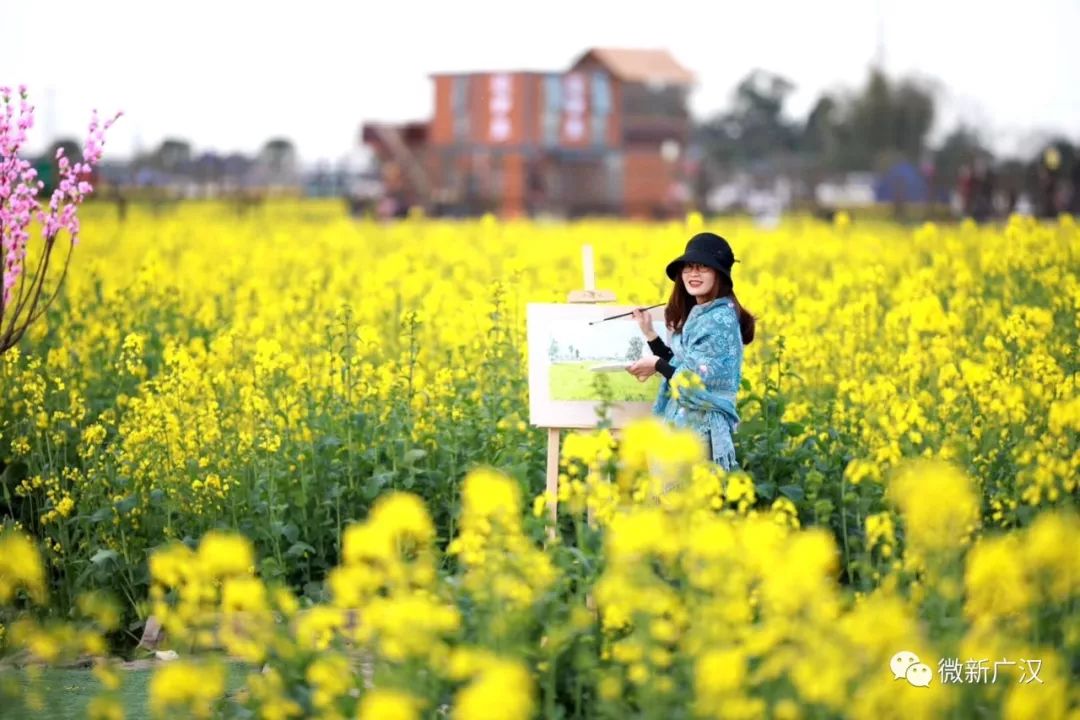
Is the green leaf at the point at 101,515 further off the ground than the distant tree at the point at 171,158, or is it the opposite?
the distant tree at the point at 171,158

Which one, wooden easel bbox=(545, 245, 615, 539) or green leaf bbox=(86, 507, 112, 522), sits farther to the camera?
green leaf bbox=(86, 507, 112, 522)

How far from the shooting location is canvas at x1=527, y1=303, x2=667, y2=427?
574 cm

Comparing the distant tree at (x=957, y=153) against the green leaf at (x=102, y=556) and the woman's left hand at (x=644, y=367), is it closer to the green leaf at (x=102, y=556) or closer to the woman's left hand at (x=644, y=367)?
the woman's left hand at (x=644, y=367)

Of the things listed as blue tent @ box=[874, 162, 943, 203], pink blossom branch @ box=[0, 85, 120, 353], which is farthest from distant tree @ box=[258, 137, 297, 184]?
pink blossom branch @ box=[0, 85, 120, 353]

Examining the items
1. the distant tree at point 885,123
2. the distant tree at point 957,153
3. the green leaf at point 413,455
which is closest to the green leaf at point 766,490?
the green leaf at point 413,455

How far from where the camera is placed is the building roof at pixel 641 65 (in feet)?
134

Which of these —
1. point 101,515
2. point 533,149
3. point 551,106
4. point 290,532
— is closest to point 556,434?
point 290,532

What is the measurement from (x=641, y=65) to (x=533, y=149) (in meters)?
6.52

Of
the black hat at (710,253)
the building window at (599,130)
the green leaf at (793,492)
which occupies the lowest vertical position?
the green leaf at (793,492)

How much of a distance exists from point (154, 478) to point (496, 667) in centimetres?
368

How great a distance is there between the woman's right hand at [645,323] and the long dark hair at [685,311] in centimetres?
7

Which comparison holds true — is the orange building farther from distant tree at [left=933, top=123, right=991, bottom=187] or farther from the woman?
the woman

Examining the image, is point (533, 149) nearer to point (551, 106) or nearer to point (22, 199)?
point (551, 106)

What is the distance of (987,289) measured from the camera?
1103 cm
